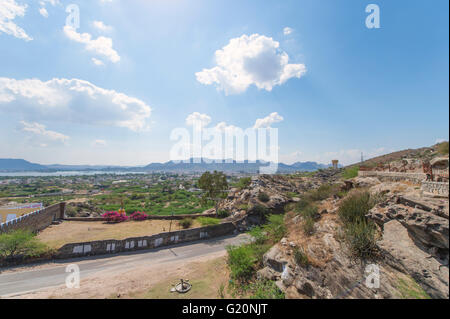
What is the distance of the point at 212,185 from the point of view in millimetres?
31219

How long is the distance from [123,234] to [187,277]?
11.3 meters

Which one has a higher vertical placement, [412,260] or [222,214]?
[412,260]

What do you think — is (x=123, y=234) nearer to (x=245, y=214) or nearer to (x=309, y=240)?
(x=245, y=214)

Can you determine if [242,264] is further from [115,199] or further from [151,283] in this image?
[115,199]

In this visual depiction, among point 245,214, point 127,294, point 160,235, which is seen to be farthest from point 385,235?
point 245,214

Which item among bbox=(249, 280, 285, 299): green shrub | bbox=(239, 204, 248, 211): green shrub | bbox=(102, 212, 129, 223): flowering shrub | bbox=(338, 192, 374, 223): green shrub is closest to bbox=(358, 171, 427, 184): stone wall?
bbox=(338, 192, 374, 223): green shrub

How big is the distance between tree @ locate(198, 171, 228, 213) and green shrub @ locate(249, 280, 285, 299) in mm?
19981

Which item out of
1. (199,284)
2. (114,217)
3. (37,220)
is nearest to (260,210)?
(199,284)

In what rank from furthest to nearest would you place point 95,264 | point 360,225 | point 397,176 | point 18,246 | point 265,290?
point 95,264 < point 18,246 < point 397,176 < point 265,290 < point 360,225

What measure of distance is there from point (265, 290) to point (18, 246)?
20.7 m

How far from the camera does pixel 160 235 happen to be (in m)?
20.1

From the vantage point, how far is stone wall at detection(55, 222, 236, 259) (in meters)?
16.5

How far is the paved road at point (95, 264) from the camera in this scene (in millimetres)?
12128

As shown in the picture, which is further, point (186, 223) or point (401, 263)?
point (186, 223)
